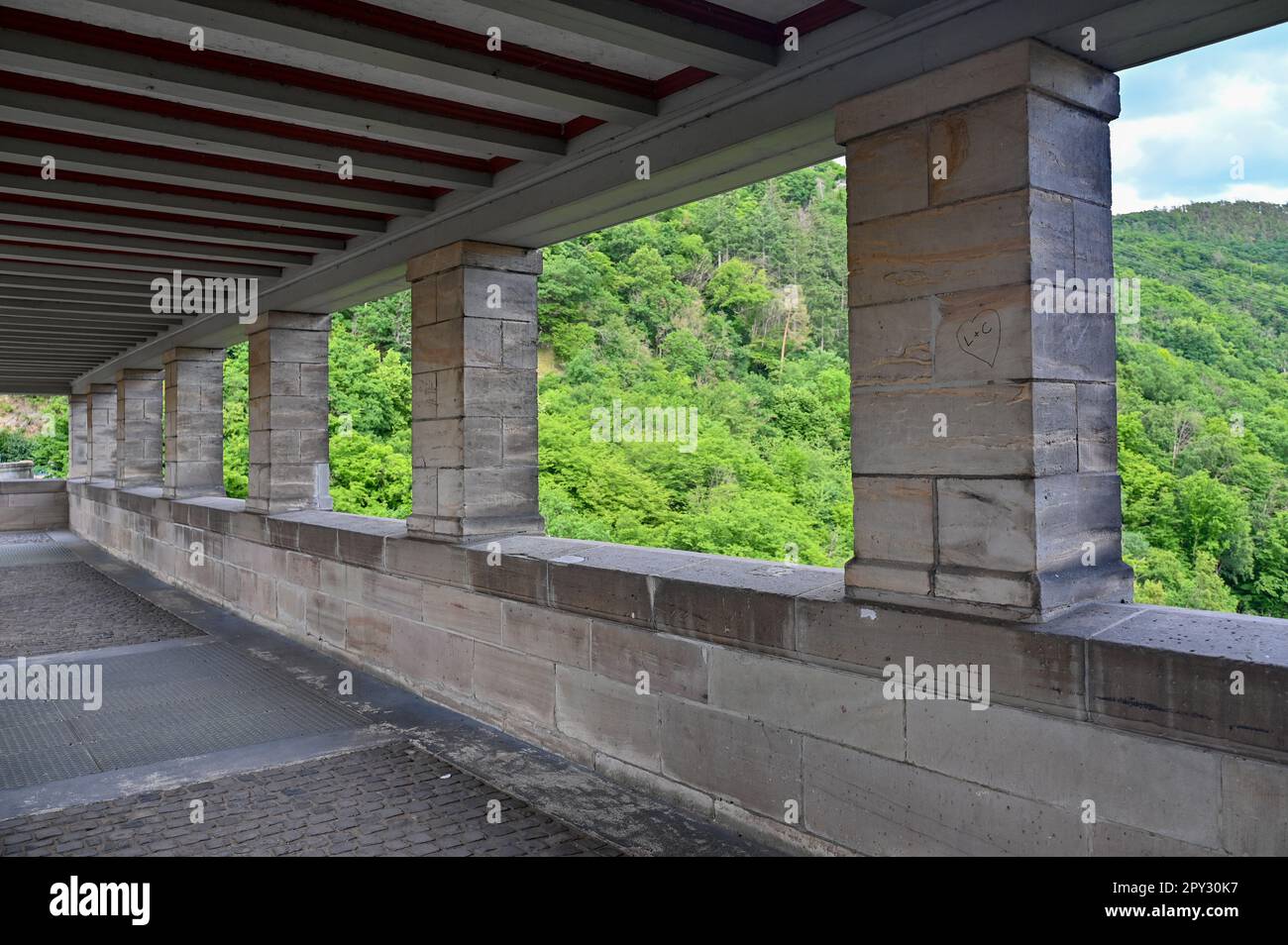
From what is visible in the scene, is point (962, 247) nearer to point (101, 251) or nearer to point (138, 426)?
point (101, 251)

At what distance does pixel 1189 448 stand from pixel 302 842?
4000 centimetres

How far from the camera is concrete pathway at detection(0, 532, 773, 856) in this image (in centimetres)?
420

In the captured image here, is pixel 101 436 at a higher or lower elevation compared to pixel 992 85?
lower

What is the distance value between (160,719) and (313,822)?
95.3 inches

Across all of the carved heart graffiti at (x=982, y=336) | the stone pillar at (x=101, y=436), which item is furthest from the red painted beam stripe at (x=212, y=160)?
the stone pillar at (x=101, y=436)

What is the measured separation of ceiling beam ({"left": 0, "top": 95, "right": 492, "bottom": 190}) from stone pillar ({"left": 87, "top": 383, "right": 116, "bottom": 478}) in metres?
16.3

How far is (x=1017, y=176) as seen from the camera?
10.8 ft

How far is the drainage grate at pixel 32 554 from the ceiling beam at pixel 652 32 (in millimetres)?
14865

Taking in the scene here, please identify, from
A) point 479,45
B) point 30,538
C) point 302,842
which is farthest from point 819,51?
point 30,538

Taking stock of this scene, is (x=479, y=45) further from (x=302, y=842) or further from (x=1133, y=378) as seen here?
(x=1133, y=378)

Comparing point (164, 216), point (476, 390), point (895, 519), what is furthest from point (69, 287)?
point (895, 519)

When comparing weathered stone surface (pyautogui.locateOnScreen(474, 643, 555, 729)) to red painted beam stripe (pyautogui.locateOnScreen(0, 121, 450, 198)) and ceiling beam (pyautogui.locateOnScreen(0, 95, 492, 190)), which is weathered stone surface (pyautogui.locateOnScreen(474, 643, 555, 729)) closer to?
ceiling beam (pyautogui.locateOnScreen(0, 95, 492, 190))

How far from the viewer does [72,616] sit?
33.4 ft

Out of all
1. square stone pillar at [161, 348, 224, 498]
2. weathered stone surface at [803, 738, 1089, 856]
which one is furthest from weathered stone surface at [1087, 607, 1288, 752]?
Result: square stone pillar at [161, 348, 224, 498]
